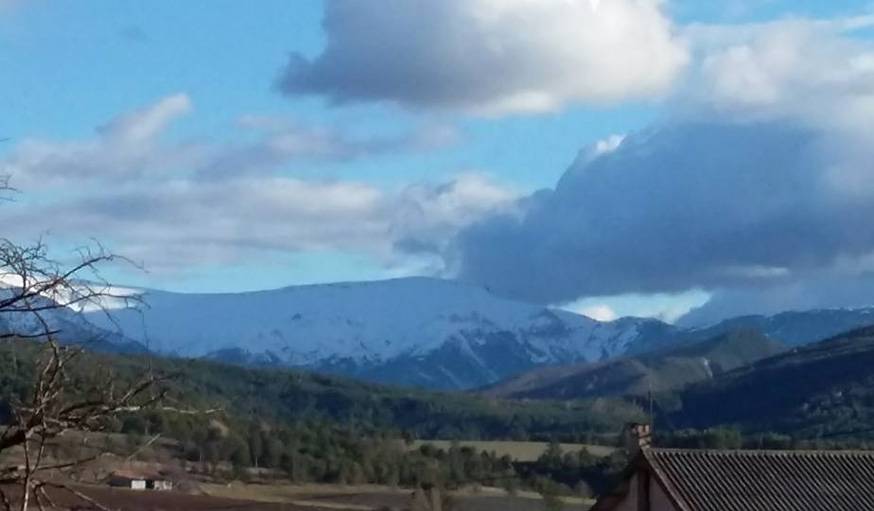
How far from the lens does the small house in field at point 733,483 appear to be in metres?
40.9

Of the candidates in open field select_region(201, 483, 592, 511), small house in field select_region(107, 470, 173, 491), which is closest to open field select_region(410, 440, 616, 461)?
open field select_region(201, 483, 592, 511)

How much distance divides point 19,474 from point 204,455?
11706cm

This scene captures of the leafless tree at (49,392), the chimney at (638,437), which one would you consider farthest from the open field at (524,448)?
the leafless tree at (49,392)

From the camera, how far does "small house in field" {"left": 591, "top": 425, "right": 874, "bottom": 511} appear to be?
134 feet

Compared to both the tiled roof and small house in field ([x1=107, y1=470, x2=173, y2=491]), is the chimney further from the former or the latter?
small house in field ([x1=107, y1=470, x2=173, y2=491])

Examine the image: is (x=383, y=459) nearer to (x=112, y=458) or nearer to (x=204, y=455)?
(x=204, y=455)

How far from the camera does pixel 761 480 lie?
42.3 meters

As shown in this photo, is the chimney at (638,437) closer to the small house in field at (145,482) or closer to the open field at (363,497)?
the small house in field at (145,482)

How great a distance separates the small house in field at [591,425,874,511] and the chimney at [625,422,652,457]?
3 centimetres

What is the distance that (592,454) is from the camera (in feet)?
446

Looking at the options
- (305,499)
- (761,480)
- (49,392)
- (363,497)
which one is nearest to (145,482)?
(305,499)

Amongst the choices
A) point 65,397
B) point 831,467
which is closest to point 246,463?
point 831,467

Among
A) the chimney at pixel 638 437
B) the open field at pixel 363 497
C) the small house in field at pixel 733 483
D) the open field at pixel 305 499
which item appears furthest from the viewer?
the open field at pixel 363 497

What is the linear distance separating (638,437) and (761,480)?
10.3 ft
